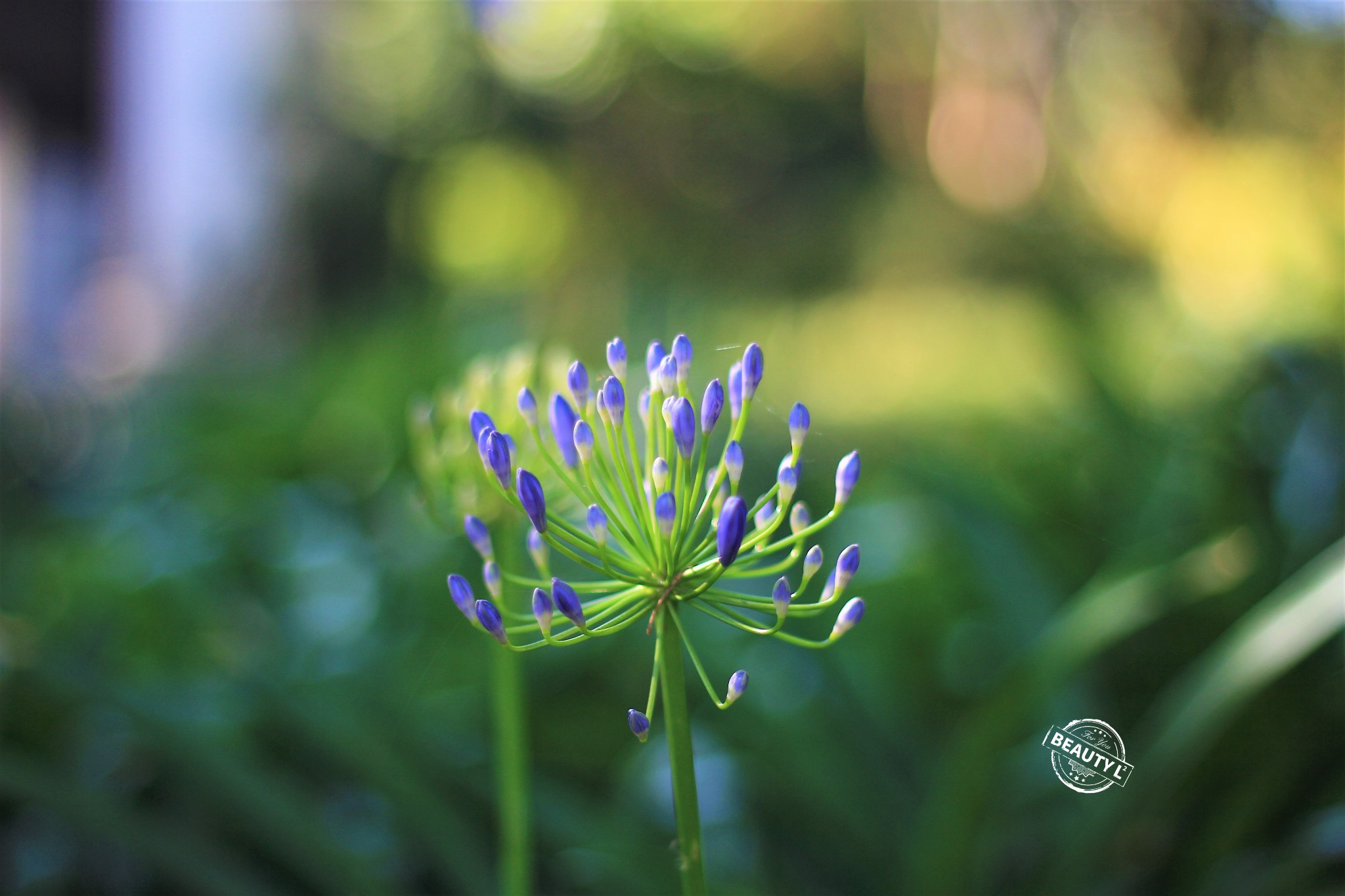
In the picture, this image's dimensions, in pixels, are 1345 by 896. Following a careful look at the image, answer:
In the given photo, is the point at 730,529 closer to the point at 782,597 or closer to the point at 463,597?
the point at 782,597

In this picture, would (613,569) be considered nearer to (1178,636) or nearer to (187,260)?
(1178,636)

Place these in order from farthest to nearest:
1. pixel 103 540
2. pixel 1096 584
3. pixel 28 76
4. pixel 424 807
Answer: pixel 28 76 → pixel 103 540 → pixel 1096 584 → pixel 424 807

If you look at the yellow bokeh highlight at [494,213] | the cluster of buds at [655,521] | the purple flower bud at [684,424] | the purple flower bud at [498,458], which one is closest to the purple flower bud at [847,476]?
the cluster of buds at [655,521]

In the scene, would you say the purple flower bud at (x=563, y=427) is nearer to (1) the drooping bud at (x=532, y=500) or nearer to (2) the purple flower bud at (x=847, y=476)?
(1) the drooping bud at (x=532, y=500)

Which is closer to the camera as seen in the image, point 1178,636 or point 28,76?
point 1178,636

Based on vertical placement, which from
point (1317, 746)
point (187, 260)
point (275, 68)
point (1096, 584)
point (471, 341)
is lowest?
point (1317, 746)

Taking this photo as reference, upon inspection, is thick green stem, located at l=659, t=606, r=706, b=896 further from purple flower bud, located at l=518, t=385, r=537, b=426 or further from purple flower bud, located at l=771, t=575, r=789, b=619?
purple flower bud, located at l=518, t=385, r=537, b=426

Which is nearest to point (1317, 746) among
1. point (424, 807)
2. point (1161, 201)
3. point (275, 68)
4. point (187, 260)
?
point (424, 807)
